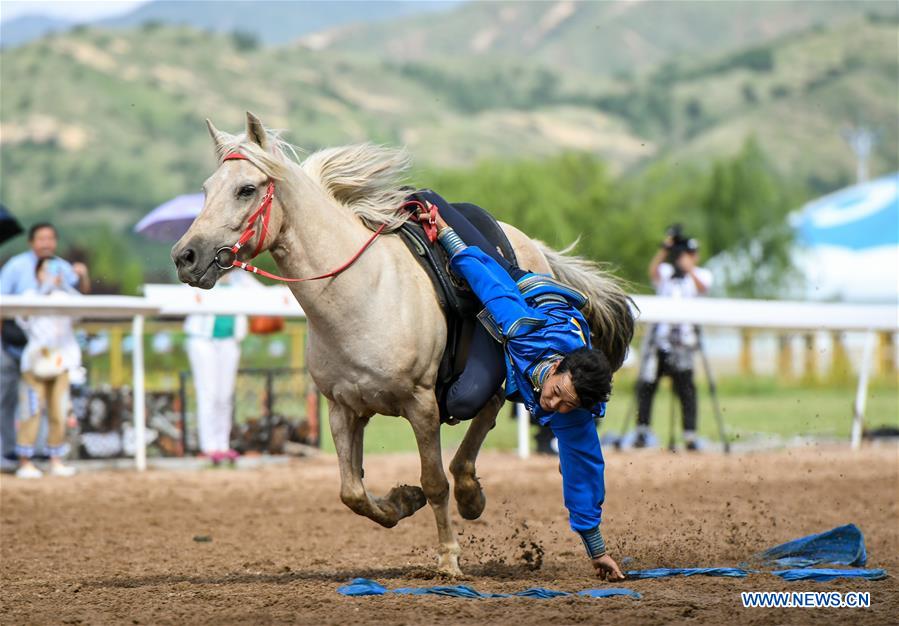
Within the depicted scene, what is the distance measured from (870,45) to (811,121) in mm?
35130

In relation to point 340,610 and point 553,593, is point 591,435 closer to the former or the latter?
point 553,593

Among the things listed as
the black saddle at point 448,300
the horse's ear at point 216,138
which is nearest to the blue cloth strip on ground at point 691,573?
the black saddle at point 448,300

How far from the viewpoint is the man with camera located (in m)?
13.3

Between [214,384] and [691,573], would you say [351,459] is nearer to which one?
[691,573]

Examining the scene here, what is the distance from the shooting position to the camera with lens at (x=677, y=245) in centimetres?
1363

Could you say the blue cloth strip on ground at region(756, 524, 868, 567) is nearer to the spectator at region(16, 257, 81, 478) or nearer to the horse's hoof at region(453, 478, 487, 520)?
the horse's hoof at region(453, 478, 487, 520)

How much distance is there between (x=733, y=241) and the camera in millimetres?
47656

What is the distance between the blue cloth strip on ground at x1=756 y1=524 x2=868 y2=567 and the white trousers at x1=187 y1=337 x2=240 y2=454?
649 cm

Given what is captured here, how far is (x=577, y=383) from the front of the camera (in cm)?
583

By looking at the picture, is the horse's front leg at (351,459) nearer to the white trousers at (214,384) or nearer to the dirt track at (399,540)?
the dirt track at (399,540)

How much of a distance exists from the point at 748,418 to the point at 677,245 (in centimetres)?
629

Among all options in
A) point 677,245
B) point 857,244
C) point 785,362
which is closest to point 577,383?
point 677,245

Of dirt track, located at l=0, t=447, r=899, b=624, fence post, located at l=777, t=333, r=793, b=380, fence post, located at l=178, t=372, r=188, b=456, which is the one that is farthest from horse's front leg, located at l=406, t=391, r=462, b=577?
fence post, located at l=777, t=333, r=793, b=380

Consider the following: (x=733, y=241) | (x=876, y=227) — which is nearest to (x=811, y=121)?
(x=733, y=241)
